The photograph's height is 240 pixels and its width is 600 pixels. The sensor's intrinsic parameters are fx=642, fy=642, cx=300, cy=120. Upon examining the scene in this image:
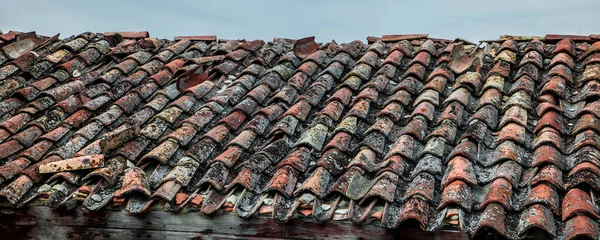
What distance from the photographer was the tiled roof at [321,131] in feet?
14.6

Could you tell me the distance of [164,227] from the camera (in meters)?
4.79

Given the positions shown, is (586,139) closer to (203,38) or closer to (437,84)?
(437,84)

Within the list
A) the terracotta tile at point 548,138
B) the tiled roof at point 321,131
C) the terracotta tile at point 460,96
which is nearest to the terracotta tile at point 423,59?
the tiled roof at point 321,131

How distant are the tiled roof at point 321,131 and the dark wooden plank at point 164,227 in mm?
95

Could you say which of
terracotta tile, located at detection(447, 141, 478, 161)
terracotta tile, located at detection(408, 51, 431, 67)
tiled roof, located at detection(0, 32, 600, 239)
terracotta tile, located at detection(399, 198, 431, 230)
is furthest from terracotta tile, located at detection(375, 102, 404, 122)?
terracotta tile, located at detection(399, 198, 431, 230)

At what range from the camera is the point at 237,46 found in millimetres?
8242

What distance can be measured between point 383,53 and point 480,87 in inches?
64.3

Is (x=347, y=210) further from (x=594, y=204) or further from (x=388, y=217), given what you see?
(x=594, y=204)

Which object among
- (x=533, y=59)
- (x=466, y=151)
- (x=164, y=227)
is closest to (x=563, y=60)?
(x=533, y=59)

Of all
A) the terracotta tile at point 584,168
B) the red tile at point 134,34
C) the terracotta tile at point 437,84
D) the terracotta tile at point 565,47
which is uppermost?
the terracotta tile at point 565,47

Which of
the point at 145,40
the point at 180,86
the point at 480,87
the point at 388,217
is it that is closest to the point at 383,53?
the point at 480,87

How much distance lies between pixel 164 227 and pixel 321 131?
1645mm

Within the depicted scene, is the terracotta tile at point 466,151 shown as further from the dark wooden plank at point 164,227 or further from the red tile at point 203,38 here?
the red tile at point 203,38

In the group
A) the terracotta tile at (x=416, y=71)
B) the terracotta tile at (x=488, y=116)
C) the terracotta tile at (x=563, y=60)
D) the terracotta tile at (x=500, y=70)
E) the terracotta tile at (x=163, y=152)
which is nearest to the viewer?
the terracotta tile at (x=163, y=152)
